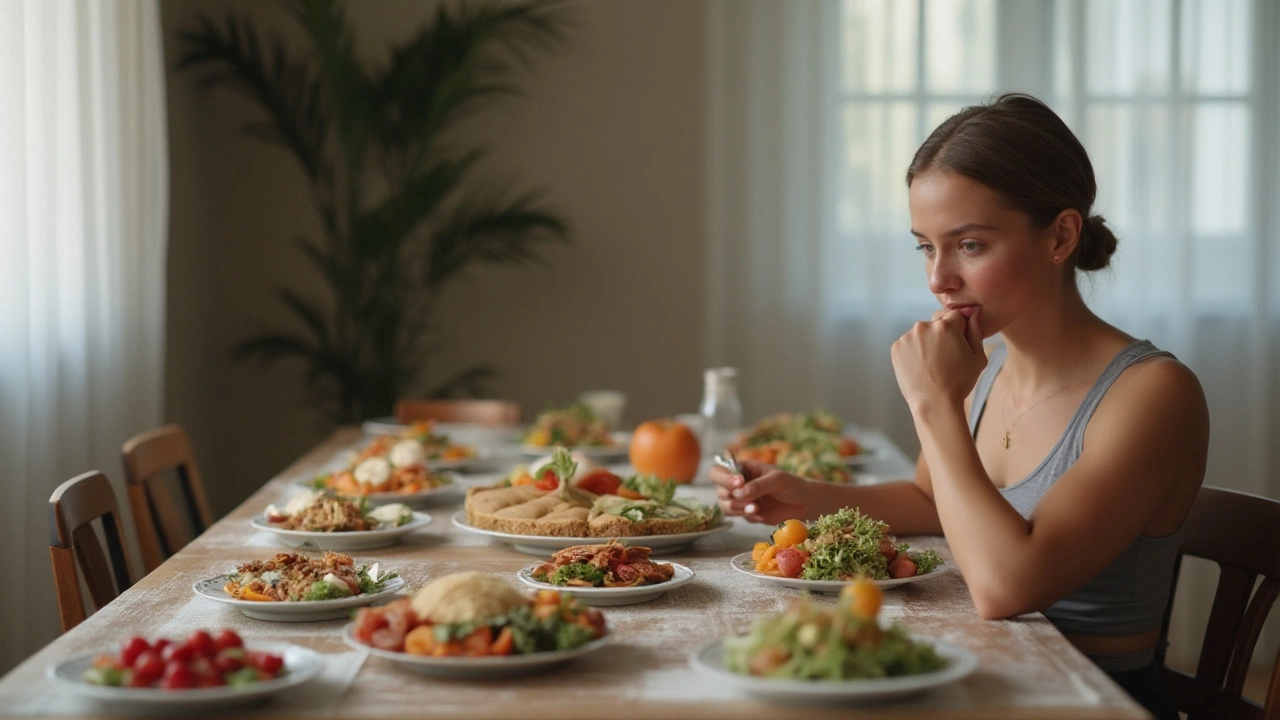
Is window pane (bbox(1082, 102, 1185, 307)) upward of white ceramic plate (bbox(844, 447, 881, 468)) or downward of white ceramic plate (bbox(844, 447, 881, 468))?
upward

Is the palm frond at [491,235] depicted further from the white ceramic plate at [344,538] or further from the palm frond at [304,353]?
the white ceramic plate at [344,538]

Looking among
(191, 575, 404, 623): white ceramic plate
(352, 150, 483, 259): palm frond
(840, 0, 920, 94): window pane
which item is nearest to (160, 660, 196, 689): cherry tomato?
(191, 575, 404, 623): white ceramic plate

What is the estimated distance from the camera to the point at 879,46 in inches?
187

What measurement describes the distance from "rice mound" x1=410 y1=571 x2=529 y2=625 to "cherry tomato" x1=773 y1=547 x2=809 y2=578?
43 cm

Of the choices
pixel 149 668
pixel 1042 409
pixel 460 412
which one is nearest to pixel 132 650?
pixel 149 668

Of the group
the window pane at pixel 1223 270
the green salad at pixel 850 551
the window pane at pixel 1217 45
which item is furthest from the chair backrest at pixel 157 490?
the window pane at pixel 1217 45

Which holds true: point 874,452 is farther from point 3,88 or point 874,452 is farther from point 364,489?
point 3,88

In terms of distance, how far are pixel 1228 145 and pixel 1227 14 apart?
1.59 feet

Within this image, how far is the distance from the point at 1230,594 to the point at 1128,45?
10.9 ft

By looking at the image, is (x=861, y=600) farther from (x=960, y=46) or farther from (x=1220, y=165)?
(x=1220, y=165)

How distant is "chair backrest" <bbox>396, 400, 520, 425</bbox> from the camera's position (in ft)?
13.2

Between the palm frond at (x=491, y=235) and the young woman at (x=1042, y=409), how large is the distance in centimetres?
278

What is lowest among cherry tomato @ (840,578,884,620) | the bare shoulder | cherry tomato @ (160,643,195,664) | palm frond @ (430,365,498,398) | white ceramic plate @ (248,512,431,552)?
palm frond @ (430,365,498,398)

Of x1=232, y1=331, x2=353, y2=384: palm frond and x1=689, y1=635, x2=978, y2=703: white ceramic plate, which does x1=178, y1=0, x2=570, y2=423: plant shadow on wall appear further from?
x1=689, y1=635, x2=978, y2=703: white ceramic plate
